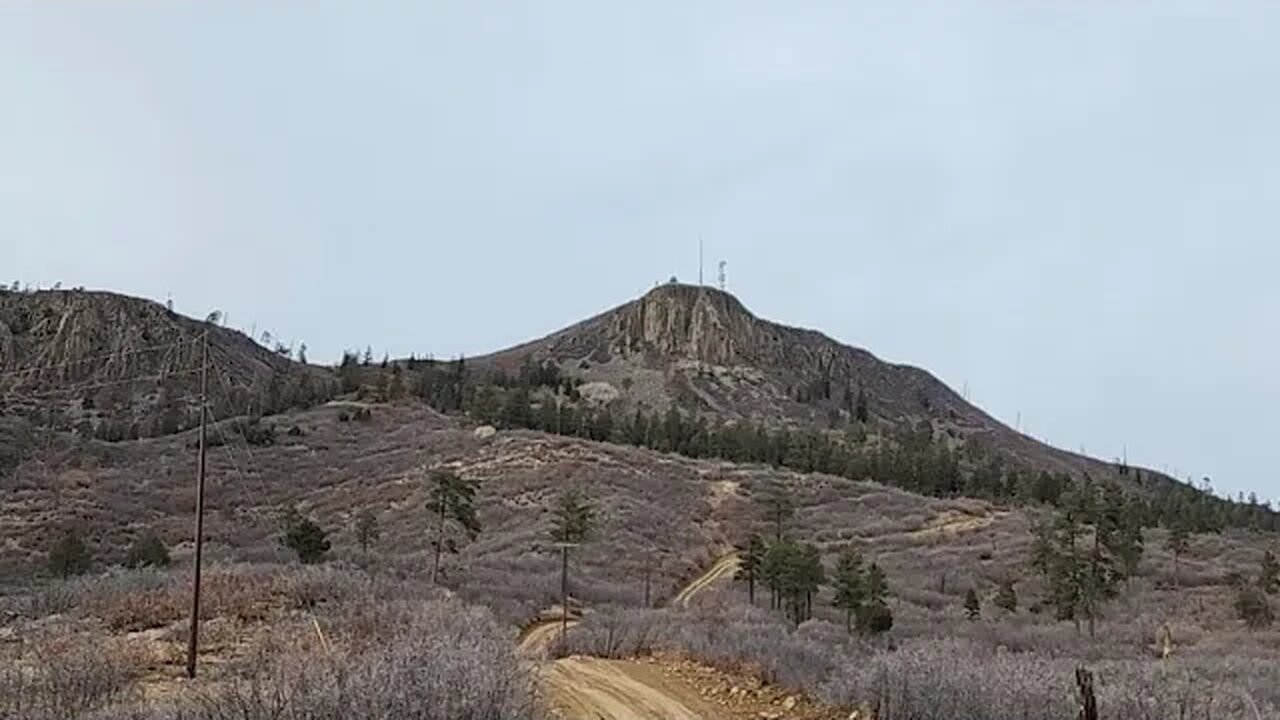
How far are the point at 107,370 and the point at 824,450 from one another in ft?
296

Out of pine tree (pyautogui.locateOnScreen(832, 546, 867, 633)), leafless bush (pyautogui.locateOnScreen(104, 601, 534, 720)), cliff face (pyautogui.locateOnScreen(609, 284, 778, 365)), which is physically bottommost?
pine tree (pyautogui.locateOnScreen(832, 546, 867, 633))

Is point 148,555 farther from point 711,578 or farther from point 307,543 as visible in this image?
point 711,578

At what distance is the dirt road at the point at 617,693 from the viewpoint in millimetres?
16203

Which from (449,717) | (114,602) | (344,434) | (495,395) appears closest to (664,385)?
(495,395)

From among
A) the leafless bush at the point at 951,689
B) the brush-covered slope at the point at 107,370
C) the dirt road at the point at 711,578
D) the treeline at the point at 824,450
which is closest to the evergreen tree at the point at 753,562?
the dirt road at the point at 711,578

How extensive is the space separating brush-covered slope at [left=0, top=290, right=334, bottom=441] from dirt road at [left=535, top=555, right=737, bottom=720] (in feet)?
276

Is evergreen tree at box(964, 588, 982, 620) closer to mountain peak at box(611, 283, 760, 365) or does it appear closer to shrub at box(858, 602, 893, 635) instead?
shrub at box(858, 602, 893, 635)

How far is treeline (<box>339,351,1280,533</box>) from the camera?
310 feet

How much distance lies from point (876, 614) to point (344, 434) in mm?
67223

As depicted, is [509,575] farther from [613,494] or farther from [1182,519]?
[1182,519]

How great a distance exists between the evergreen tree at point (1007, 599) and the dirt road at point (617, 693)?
95.0 ft

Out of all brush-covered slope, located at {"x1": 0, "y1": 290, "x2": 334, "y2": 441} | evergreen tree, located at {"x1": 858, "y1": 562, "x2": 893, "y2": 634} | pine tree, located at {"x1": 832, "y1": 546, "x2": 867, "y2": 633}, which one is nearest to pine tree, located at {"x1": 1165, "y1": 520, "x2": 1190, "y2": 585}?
evergreen tree, located at {"x1": 858, "y1": 562, "x2": 893, "y2": 634}

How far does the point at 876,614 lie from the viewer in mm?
38781

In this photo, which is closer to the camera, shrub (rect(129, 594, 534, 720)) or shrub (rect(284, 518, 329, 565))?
shrub (rect(129, 594, 534, 720))
